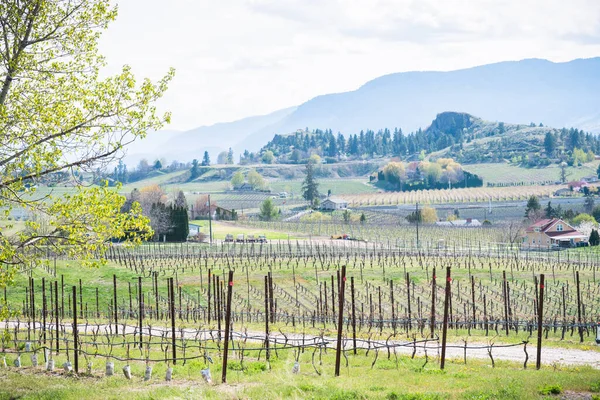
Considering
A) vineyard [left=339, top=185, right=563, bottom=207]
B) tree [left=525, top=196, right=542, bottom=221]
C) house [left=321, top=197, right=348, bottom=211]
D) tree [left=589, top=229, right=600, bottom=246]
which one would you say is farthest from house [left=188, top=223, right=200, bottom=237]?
vineyard [left=339, top=185, right=563, bottom=207]

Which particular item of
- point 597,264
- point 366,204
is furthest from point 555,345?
point 366,204

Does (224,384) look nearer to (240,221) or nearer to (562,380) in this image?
(562,380)

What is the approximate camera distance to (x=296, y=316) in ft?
133

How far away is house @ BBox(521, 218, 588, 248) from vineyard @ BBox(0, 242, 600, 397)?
21.2 m

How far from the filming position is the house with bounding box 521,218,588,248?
98625 millimetres

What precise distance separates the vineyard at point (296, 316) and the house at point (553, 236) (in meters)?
21.2

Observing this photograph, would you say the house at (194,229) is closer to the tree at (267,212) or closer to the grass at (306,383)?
the tree at (267,212)

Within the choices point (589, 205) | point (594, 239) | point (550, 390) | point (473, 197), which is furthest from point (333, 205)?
point (550, 390)

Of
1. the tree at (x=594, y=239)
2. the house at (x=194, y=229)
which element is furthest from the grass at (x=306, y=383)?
the house at (x=194, y=229)

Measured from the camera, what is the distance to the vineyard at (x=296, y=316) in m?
20.7

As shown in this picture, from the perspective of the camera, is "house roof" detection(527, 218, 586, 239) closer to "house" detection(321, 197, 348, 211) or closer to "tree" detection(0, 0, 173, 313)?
"house" detection(321, 197, 348, 211)

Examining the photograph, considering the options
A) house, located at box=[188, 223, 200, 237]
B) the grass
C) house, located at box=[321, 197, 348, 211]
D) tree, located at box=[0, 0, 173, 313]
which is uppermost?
tree, located at box=[0, 0, 173, 313]

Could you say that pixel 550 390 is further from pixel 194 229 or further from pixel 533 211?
pixel 533 211

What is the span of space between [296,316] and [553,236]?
217ft
